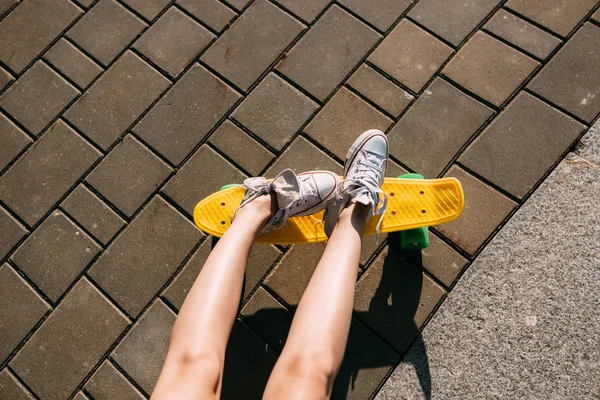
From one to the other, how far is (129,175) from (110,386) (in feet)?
3.37

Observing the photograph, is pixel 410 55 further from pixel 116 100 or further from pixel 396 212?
pixel 116 100

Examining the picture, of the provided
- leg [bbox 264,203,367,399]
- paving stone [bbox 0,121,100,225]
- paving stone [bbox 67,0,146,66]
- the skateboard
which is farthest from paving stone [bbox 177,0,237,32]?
leg [bbox 264,203,367,399]

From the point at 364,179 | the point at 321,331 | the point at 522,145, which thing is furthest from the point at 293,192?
the point at 522,145

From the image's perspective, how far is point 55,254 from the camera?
8.73 ft

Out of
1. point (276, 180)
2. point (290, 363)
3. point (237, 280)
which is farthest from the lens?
point (276, 180)

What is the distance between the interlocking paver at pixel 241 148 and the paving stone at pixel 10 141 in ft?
3.41

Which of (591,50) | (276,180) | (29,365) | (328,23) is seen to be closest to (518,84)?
(591,50)

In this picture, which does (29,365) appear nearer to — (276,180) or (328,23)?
(276,180)

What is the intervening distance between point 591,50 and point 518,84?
423mm

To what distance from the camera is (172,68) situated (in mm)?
2904

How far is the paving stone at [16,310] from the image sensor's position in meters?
2.57

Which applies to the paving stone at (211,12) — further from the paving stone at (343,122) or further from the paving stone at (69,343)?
the paving stone at (69,343)

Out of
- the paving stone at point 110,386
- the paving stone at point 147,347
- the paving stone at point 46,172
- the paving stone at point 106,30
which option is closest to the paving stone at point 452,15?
the paving stone at point 106,30

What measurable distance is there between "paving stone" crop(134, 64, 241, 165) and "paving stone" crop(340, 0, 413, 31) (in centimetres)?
82
